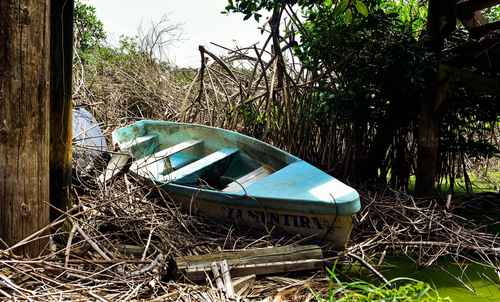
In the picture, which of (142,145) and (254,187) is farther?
(142,145)

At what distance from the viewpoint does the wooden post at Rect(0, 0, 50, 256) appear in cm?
299

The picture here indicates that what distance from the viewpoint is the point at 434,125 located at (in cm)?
583

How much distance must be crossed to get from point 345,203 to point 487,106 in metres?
3.05

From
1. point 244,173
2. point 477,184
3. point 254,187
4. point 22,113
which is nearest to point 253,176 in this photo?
point 244,173

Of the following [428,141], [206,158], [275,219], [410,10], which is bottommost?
[275,219]

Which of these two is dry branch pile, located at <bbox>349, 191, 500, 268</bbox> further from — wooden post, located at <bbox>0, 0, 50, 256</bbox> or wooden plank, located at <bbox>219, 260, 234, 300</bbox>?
wooden post, located at <bbox>0, 0, 50, 256</bbox>

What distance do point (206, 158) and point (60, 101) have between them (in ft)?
7.13

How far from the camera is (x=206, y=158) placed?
5617 millimetres

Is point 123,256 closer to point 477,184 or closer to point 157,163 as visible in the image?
point 157,163

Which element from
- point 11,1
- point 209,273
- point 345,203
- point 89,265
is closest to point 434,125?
point 345,203

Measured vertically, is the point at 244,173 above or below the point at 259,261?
above

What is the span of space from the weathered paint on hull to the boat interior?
20 centimetres

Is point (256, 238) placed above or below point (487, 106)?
below

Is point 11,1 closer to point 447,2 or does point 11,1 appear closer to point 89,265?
point 89,265
